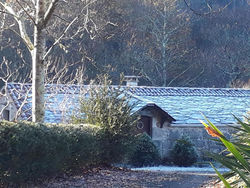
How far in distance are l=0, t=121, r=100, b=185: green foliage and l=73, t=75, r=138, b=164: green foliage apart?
183 centimetres

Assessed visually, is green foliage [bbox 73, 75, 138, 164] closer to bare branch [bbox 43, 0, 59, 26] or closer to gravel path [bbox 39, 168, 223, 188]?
gravel path [bbox 39, 168, 223, 188]

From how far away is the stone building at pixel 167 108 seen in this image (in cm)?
1869

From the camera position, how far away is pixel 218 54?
35.2 m

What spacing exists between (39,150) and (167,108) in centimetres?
1403

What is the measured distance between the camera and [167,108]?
22297mm

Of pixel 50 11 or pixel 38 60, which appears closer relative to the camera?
pixel 50 11

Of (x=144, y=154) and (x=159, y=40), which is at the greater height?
(x=159, y=40)

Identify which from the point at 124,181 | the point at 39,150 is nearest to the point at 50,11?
the point at 39,150

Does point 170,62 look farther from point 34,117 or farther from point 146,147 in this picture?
point 34,117

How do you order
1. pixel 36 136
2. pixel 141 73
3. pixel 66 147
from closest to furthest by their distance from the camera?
pixel 36 136 → pixel 66 147 → pixel 141 73

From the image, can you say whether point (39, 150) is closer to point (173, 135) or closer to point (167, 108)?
point (173, 135)

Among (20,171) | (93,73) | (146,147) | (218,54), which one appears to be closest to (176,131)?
(146,147)

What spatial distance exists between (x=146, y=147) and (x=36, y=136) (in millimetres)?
10946

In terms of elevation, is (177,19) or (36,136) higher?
(177,19)
